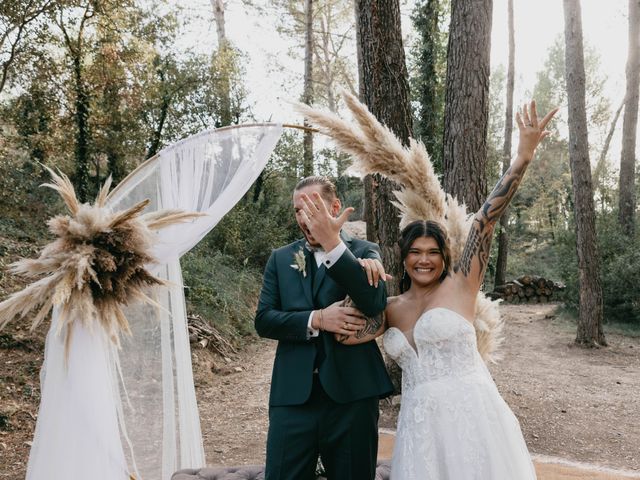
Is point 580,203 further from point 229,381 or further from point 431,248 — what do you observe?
point 431,248

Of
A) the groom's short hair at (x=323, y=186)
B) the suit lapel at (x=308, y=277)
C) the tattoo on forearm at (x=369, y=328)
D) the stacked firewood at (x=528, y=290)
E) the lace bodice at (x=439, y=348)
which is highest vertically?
the groom's short hair at (x=323, y=186)

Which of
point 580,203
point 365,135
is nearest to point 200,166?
point 365,135

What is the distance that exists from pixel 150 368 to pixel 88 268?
A: 53.8 inches

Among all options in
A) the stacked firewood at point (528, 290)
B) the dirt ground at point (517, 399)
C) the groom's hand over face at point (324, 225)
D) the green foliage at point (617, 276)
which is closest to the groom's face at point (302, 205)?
the groom's hand over face at point (324, 225)

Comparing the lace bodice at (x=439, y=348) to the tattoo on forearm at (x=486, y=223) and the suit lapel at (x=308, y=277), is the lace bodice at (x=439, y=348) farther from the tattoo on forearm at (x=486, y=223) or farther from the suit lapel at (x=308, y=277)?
the suit lapel at (x=308, y=277)

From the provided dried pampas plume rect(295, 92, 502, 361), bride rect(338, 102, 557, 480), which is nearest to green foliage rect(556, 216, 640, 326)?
dried pampas plume rect(295, 92, 502, 361)

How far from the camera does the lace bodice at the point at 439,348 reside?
2.43 m

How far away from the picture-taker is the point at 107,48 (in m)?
10.4

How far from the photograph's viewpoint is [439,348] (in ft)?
8.05

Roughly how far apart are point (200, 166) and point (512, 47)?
14760mm

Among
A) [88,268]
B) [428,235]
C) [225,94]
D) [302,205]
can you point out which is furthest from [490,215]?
[225,94]

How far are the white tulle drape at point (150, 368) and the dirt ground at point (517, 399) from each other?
1.60m

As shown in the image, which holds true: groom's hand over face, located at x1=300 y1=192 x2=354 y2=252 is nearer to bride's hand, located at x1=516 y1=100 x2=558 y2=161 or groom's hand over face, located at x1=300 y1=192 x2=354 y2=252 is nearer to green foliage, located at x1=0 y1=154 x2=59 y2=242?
bride's hand, located at x1=516 y1=100 x2=558 y2=161

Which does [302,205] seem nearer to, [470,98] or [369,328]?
[369,328]
